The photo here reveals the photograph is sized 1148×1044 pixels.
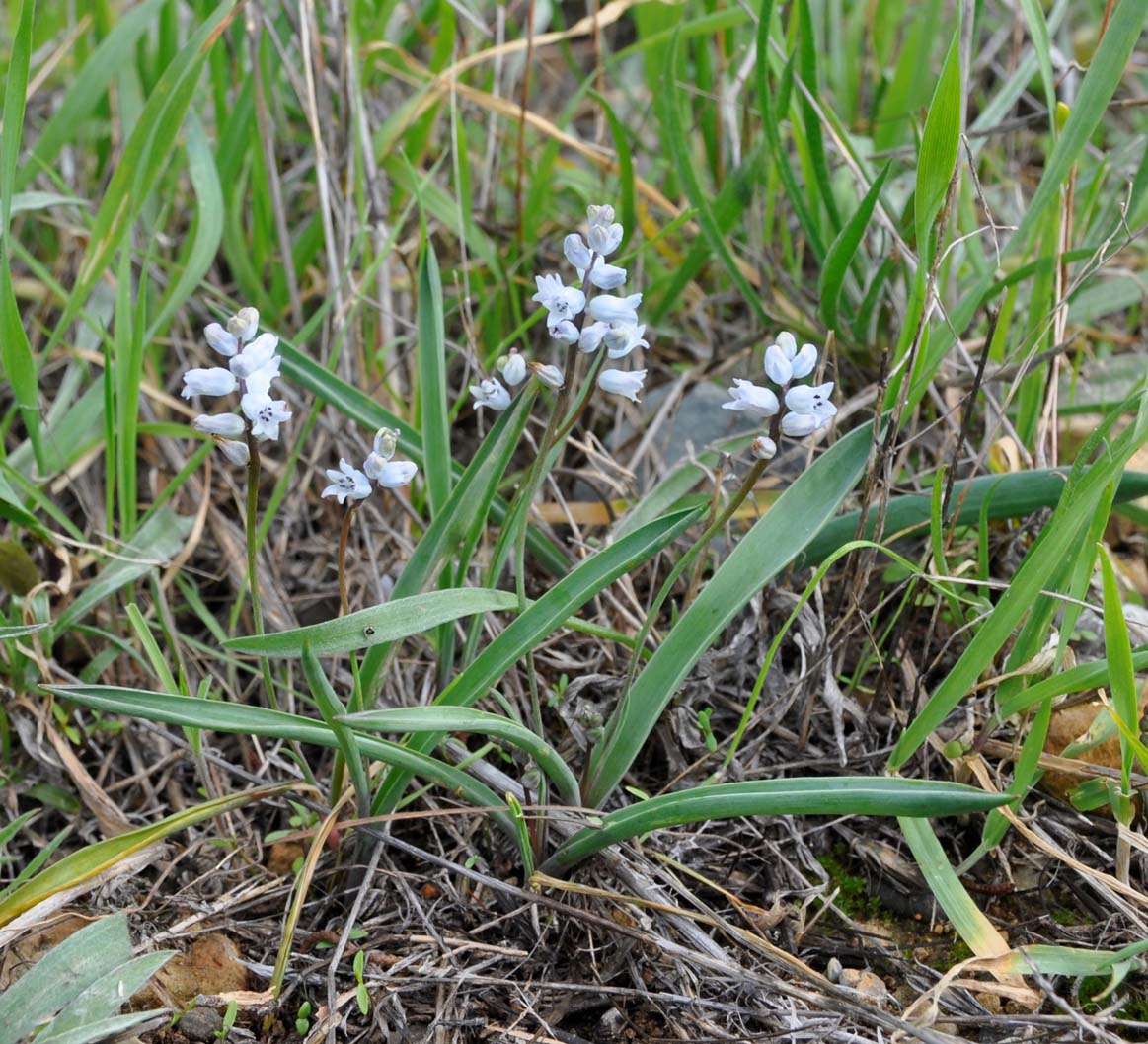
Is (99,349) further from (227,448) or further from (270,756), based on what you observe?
(227,448)

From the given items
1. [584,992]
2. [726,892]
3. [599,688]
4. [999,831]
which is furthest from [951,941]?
[599,688]

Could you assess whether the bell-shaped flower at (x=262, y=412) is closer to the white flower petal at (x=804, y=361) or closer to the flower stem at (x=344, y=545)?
the flower stem at (x=344, y=545)

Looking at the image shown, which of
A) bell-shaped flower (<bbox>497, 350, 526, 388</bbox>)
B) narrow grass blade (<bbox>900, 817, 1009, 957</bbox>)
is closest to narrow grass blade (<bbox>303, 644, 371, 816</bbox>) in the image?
bell-shaped flower (<bbox>497, 350, 526, 388</bbox>)

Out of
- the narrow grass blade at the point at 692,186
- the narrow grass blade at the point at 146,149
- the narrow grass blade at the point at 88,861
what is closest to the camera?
the narrow grass blade at the point at 88,861

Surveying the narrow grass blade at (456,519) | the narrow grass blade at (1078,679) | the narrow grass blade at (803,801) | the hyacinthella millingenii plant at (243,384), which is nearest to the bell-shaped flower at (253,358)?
the hyacinthella millingenii plant at (243,384)

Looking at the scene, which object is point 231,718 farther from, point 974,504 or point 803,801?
point 974,504
